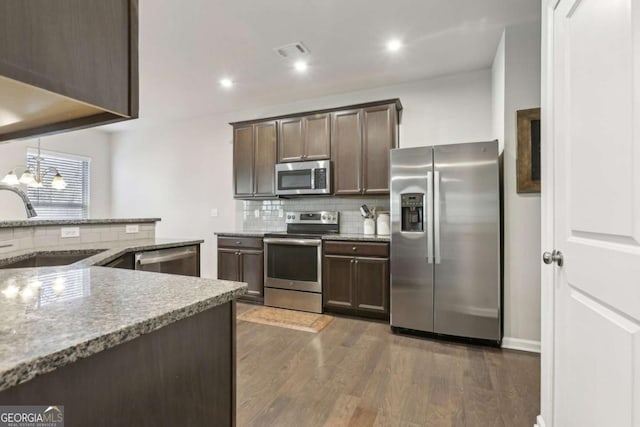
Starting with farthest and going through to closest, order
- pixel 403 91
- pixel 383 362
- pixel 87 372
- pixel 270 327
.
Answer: pixel 403 91 → pixel 270 327 → pixel 383 362 → pixel 87 372

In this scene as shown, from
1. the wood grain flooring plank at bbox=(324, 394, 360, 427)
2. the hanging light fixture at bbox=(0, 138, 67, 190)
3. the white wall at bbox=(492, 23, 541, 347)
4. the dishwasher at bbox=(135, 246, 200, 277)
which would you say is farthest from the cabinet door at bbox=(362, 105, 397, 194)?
the hanging light fixture at bbox=(0, 138, 67, 190)

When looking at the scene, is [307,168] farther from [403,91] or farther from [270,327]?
[270,327]

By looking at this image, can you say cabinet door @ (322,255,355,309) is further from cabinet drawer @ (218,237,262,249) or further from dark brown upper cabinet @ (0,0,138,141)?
dark brown upper cabinet @ (0,0,138,141)

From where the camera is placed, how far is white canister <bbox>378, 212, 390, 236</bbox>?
3.39 meters

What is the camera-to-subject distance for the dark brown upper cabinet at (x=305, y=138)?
3611 mm

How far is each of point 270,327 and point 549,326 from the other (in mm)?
2291

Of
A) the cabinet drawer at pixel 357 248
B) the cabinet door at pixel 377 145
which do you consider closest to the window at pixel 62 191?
the cabinet drawer at pixel 357 248

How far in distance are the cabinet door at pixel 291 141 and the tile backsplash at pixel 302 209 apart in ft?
1.94

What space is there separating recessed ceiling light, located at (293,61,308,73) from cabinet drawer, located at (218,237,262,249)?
1.97 meters

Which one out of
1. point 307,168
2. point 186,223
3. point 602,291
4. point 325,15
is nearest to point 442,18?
point 325,15

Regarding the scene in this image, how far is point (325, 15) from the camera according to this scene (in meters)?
2.35

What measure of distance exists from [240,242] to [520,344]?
3.05 meters

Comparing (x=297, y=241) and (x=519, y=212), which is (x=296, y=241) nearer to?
(x=297, y=241)

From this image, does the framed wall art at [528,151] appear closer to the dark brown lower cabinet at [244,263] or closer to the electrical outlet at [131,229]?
the dark brown lower cabinet at [244,263]
